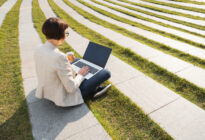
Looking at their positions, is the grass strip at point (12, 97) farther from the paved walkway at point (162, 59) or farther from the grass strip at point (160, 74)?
the paved walkway at point (162, 59)

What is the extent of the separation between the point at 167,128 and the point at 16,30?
676 cm

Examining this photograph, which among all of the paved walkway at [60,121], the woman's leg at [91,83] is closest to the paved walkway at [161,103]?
the woman's leg at [91,83]

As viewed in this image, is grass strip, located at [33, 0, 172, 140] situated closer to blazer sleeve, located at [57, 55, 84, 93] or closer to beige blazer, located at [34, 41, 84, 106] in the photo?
beige blazer, located at [34, 41, 84, 106]

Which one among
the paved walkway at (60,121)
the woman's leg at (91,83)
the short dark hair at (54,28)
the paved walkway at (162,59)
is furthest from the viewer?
the paved walkway at (162,59)

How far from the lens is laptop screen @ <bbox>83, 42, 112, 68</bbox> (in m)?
3.13

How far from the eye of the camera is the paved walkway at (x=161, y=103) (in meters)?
2.58

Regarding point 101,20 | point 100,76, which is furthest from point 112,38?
point 100,76

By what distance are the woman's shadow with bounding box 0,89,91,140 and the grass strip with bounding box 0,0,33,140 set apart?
6cm

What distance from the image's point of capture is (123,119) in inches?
109

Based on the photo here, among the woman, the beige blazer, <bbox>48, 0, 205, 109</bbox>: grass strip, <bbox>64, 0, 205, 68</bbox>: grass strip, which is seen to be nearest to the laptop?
Answer: the woman

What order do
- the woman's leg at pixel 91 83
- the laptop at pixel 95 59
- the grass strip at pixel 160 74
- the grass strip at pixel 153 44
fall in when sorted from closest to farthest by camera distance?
the woman's leg at pixel 91 83 < the laptop at pixel 95 59 < the grass strip at pixel 160 74 < the grass strip at pixel 153 44

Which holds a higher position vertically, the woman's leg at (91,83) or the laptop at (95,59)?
the laptop at (95,59)

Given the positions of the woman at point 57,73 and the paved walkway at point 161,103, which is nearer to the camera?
the woman at point 57,73

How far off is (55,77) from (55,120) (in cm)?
77
